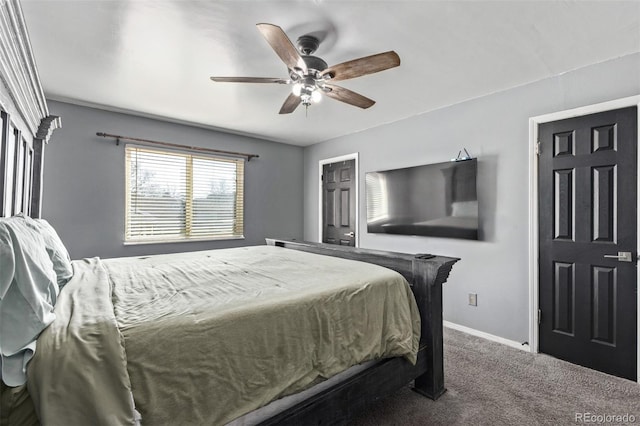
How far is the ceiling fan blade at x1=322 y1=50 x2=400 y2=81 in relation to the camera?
5.97 ft

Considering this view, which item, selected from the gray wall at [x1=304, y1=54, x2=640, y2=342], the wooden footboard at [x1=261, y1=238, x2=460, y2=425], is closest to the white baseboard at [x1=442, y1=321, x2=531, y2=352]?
the gray wall at [x1=304, y1=54, x2=640, y2=342]

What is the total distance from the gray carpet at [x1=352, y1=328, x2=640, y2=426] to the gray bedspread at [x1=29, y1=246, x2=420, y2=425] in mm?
382

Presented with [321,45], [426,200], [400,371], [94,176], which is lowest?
[400,371]

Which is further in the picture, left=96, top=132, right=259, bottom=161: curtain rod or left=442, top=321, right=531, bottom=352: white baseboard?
left=96, top=132, right=259, bottom=161: curtain rod

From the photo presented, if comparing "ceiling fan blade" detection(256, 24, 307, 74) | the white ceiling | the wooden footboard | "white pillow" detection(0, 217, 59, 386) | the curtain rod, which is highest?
the white ceiling

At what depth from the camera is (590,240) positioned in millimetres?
2447

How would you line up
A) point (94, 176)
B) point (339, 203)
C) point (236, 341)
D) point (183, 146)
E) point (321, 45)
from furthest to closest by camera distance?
point (339, 203), point (183, 146), point (94, 176), point (321, 45), point (236, 341)

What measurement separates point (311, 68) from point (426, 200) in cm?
211

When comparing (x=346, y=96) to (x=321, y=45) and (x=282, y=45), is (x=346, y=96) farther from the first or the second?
(x=282, y=45)

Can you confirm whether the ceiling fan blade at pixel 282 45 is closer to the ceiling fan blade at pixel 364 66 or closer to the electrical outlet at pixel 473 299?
the ceiling fan blade at pixel 364 66

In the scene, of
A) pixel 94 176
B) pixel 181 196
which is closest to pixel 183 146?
pixel 181 196

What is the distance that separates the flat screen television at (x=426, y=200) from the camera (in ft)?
10.3

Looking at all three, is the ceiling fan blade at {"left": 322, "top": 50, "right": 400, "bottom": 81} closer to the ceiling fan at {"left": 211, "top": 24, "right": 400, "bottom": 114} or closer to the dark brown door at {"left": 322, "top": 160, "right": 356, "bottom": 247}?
the ceiling fan at {"left": 211, "top": 24, "right": 400, "bottom": 114}

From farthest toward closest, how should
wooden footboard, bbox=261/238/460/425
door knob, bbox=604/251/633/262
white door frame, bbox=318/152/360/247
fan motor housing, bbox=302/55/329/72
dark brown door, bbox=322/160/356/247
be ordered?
dark brown door, bbox=322/160/356/247 → white door frame, bbox=318/152/360/247 → door knob, bbox=604/251/633/262 → fan motor housing, bbox=302/55/329/72 → wooden footboard, bbox=261/238/460/425
